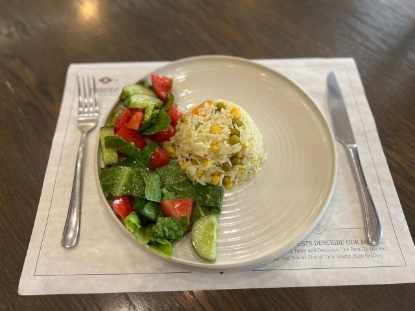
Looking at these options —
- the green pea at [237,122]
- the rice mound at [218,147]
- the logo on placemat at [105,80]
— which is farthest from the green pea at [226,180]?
the logo on placemat at [105,80]

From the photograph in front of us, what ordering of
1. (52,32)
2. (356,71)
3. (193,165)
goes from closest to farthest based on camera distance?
(193,165), (356,71), (52,32)

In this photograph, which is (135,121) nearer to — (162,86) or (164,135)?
(164,135)

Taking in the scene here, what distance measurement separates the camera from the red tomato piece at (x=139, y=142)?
203 cm

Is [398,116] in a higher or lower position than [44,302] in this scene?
higher

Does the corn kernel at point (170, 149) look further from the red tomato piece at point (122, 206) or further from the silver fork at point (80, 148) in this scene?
the silver fork at point (80, 148)

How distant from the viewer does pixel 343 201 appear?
6.52 ft

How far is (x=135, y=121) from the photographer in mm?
2027

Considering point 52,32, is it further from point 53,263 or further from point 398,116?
point 398,116

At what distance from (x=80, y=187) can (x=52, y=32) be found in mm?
1821

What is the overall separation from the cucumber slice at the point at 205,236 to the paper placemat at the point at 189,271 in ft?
0.63

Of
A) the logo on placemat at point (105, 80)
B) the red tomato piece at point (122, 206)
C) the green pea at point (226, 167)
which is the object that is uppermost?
the green pea at point (226, 167)

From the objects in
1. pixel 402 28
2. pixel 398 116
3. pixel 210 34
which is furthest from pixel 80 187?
pixel 402 28

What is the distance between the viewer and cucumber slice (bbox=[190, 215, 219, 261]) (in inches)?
63.5

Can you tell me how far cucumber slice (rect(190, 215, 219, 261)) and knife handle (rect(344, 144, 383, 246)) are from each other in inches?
35.1
